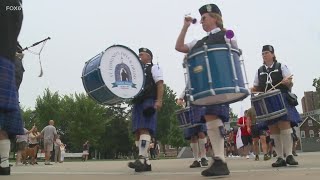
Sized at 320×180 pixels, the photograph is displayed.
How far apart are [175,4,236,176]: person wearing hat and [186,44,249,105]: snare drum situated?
0.47 feet

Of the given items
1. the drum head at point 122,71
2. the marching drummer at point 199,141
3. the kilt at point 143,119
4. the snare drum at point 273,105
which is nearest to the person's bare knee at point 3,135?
the kilt at point 143,119

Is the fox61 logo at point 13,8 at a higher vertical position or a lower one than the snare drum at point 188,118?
higher

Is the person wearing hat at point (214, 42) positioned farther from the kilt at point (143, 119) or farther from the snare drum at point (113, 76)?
the snare drum at point (113, 76)

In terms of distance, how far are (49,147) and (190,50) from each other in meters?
11.8

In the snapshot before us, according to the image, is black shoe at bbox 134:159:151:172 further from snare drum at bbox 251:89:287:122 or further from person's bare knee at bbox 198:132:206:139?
person's bare knee at bbox 198:132:206:139

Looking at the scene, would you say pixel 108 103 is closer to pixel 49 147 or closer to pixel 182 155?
pixel 49 147

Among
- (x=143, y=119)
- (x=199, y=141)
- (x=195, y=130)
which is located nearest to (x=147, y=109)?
(x=143, y=119)

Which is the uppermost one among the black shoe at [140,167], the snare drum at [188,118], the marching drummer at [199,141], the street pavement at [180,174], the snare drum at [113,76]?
the snare drum at [113,76]

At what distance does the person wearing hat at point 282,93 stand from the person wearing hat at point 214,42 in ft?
6.10

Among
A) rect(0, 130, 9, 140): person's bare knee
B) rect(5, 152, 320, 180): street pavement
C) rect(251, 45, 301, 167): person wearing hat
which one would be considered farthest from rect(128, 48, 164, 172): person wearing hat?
rect(0, 130, 9, 140): person's bare knee

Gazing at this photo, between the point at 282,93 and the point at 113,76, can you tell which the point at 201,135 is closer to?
the point at 113,76

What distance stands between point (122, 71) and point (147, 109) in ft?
4.40

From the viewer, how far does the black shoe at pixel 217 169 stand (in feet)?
13.2

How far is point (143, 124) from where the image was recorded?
5965 mm
